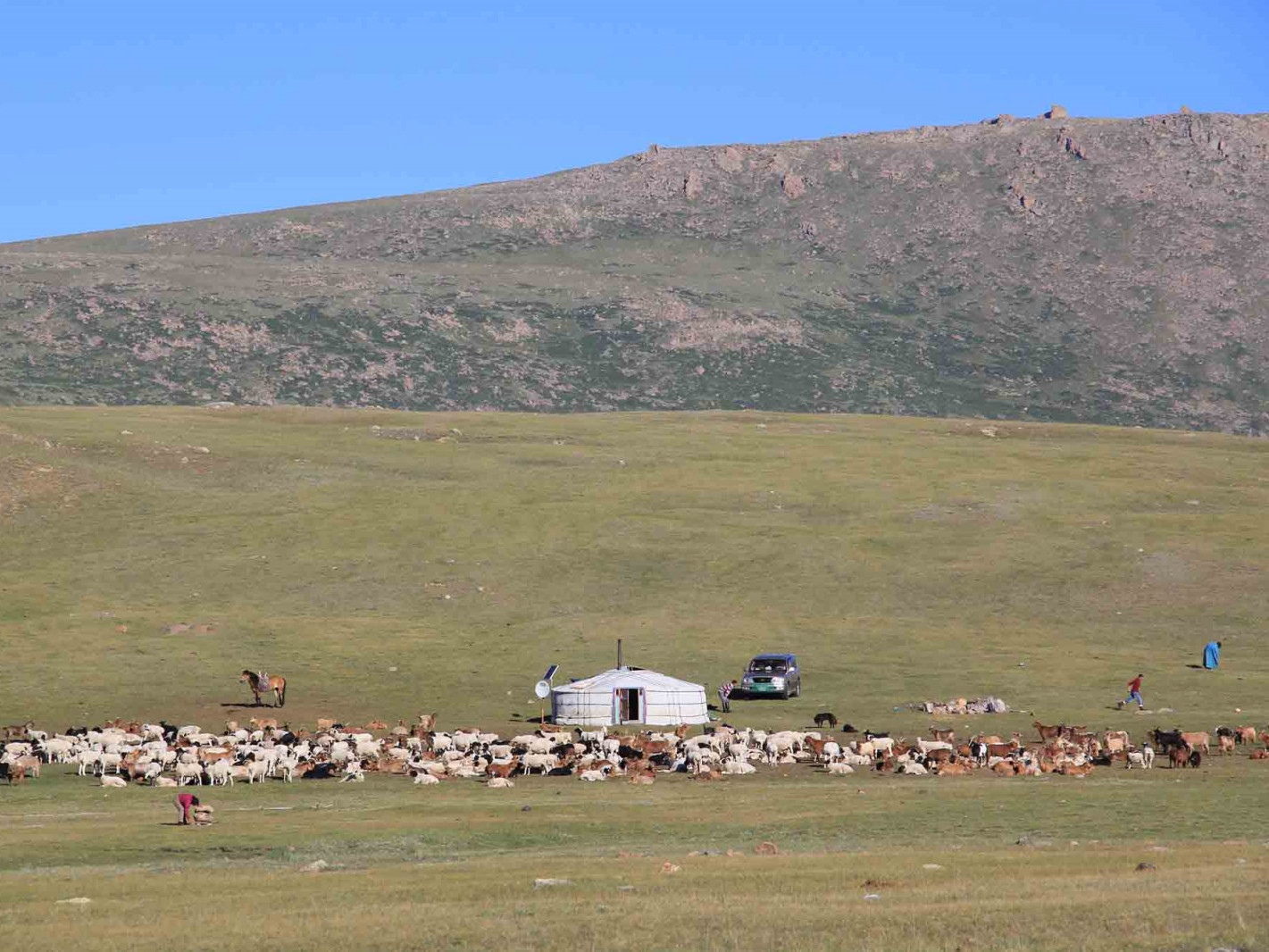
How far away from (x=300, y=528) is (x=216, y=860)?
216 ft

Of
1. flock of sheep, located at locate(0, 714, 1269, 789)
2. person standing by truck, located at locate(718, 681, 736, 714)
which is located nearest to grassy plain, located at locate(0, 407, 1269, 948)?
person standing by truck, located at locate(718, 681, 736, 714)

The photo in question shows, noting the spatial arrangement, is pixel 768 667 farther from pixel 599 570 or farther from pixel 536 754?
pixel 599 570

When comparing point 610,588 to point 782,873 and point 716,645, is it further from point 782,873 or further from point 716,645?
point 782,873

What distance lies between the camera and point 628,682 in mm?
61406

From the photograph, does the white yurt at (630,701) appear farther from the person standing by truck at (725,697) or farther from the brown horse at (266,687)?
the brown horse at (266,687)

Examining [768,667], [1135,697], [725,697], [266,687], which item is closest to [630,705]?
[725,697]

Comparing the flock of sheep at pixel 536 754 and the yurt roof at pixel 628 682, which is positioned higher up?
the yurt roof at pixel 628 682

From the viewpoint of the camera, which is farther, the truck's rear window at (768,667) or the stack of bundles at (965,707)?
the truck's rear window at (768,667)

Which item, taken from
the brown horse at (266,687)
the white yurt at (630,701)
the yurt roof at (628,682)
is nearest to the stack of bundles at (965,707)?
the white yurt at (630,701)

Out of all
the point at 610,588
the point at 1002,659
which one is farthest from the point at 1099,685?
the point at 610,588

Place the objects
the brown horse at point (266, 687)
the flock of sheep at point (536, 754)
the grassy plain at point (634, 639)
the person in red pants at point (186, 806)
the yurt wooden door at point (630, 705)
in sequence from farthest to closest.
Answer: the brown horse at point (266, 687) → the yurt wooden door at point (630, 705) → the flock of sheep at point (536, 754) → the person in red pants at point (186, 806) → the grassy plain at point (634, 639)

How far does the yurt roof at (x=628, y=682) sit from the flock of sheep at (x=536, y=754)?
6.08 metres

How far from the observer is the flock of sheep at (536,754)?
4709cm

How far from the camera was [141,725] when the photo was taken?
186 feet
